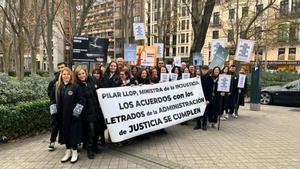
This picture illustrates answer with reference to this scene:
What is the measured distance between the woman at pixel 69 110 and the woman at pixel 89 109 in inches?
5.6

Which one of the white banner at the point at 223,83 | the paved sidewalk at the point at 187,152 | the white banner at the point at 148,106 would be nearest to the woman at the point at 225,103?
the white banner at the point at 223,83

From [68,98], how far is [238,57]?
6.89 m

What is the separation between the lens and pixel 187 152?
A: 6.39 meters

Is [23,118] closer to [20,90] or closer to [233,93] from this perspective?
[20,90]

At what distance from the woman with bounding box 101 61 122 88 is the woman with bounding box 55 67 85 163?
1190mm

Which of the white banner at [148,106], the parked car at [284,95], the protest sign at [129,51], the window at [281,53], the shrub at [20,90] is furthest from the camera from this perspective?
the window at [281,53]

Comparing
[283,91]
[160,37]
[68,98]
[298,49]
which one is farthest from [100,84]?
[298,49]

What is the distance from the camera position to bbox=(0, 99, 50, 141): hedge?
690 centimetres

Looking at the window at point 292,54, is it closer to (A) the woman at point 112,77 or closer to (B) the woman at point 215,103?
(B) the woman at point 215,103

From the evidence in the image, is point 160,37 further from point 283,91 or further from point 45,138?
point 45,138

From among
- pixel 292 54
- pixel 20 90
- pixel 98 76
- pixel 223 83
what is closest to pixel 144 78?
pixel 98 76

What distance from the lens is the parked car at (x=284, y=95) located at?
14.3 meters

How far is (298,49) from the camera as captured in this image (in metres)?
52.8

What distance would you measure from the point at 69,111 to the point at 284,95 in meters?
12.0
